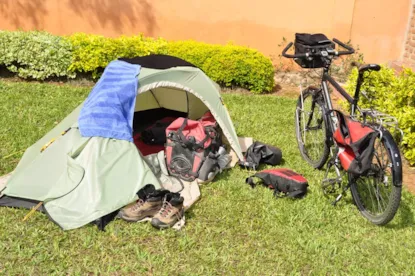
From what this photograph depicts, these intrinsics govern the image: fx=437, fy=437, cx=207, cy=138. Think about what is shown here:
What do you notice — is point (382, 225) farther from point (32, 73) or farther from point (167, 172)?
point (32, 73)

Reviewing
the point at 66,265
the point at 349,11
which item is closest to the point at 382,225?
the point at 66,265

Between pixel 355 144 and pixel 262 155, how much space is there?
145 centimetres

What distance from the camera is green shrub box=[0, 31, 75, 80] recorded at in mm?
7285

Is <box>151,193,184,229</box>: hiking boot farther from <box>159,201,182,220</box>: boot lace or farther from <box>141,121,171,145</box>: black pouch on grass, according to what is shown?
<box>141,121,171,145</box>: black pouch on grass

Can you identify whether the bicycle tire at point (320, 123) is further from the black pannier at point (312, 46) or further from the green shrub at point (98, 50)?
the green shrub at point (98, 50)

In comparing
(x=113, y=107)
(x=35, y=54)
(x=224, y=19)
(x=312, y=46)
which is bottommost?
(x=35, y=54)

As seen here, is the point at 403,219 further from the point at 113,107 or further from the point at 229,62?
the point at 229,62

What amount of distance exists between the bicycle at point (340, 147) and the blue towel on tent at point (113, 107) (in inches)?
67.9

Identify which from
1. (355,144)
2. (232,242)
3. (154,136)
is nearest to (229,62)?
(154,136)

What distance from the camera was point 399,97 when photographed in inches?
206

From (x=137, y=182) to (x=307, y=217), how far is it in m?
1.55

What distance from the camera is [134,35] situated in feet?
26.8

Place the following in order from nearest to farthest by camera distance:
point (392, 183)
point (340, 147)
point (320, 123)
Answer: point (392, 183) → point (340, 147) → point (320, 123)

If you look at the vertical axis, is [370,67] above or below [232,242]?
above
